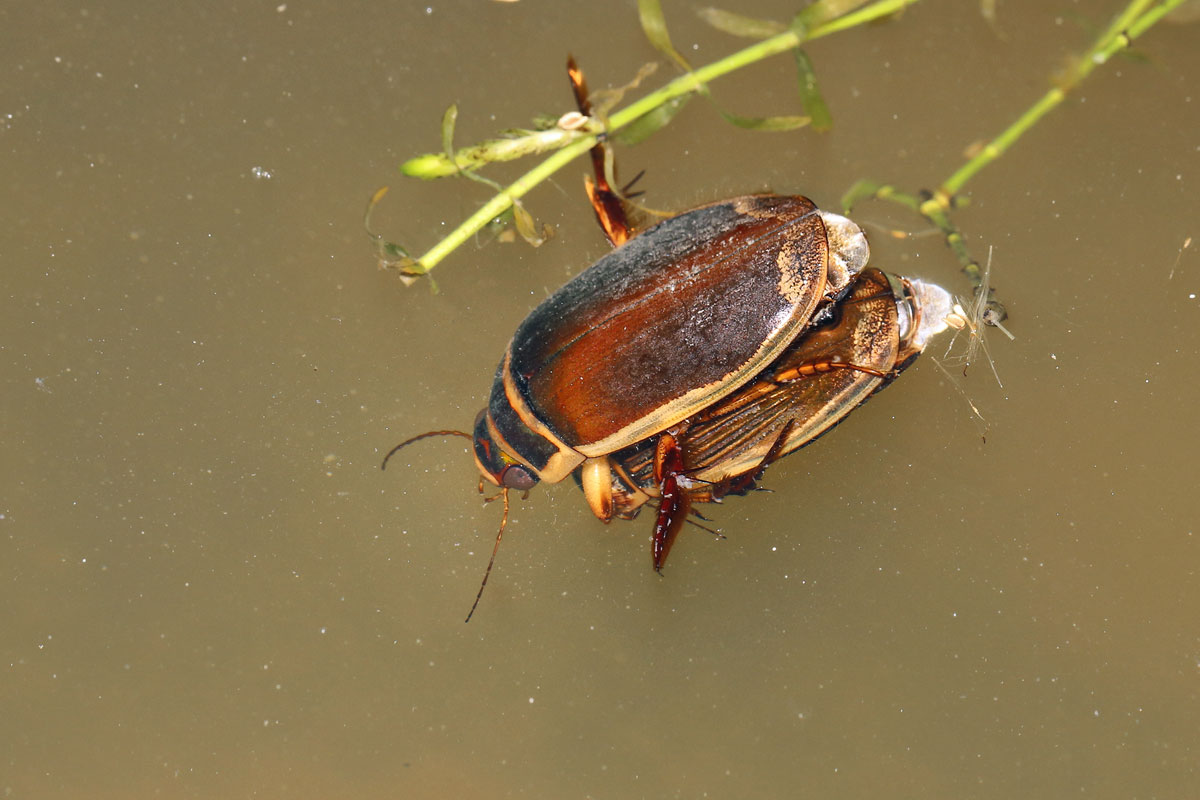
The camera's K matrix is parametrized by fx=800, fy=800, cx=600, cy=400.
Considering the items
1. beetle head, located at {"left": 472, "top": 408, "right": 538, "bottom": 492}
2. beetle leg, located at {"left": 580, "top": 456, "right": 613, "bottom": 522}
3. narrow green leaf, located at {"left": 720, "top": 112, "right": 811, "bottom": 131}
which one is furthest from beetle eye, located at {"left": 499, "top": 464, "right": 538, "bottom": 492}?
narrow green leaf, located at {"left": 720, "top": 112, "right": 811, "bottom": 131}

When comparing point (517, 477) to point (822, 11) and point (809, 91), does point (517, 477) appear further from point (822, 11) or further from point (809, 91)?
point (822, 11)

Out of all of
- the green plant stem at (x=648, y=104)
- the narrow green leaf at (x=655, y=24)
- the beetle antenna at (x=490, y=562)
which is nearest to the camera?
the narrow green leaf at (x=655, y=24)

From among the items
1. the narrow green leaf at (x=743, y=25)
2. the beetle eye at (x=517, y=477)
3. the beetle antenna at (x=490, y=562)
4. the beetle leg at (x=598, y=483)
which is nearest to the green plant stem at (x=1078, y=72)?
the narrow green leaf at (x=743, y=25)

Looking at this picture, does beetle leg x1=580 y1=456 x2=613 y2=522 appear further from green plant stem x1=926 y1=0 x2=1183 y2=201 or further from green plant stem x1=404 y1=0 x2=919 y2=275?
green plant stem x1=926 y1=0 x2=1183 y2=201

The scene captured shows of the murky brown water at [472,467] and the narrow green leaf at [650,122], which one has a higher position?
the narrow green leaf at [650,122]

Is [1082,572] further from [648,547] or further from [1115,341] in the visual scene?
[648,547]

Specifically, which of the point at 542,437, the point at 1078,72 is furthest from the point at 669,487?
the point at 1078,72

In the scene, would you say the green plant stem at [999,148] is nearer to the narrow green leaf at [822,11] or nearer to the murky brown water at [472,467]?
the murky brown water at [472,467]
